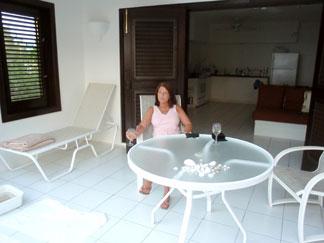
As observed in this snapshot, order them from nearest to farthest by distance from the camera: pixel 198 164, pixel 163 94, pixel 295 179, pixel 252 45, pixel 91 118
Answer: pixel 198 164
pixel 295 179
pixel 163 94
pixel 91 118
pixel 252 45

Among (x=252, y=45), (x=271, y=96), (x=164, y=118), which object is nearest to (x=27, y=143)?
(x=164, y=118)

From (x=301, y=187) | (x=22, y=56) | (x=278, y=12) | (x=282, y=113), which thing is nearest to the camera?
(x=301, y=187)

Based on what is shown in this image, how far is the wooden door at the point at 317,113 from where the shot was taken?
295 cm

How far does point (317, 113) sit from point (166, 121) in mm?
1717

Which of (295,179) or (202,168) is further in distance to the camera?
(295,179)

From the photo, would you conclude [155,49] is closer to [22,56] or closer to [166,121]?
[166,121]

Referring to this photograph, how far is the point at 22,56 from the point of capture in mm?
3324

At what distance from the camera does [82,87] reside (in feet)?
13.8

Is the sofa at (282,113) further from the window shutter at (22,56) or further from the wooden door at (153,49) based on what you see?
the window shutter at (22,56)

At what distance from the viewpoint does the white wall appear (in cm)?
730

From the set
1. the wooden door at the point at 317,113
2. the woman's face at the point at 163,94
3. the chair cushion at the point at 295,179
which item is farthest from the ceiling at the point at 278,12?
the chair cushion at the point at 295,179

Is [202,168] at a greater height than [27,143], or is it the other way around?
[202,168]

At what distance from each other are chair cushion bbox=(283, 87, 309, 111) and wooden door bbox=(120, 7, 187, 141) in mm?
2395

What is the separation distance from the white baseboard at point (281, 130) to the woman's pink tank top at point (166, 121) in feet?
8.46
